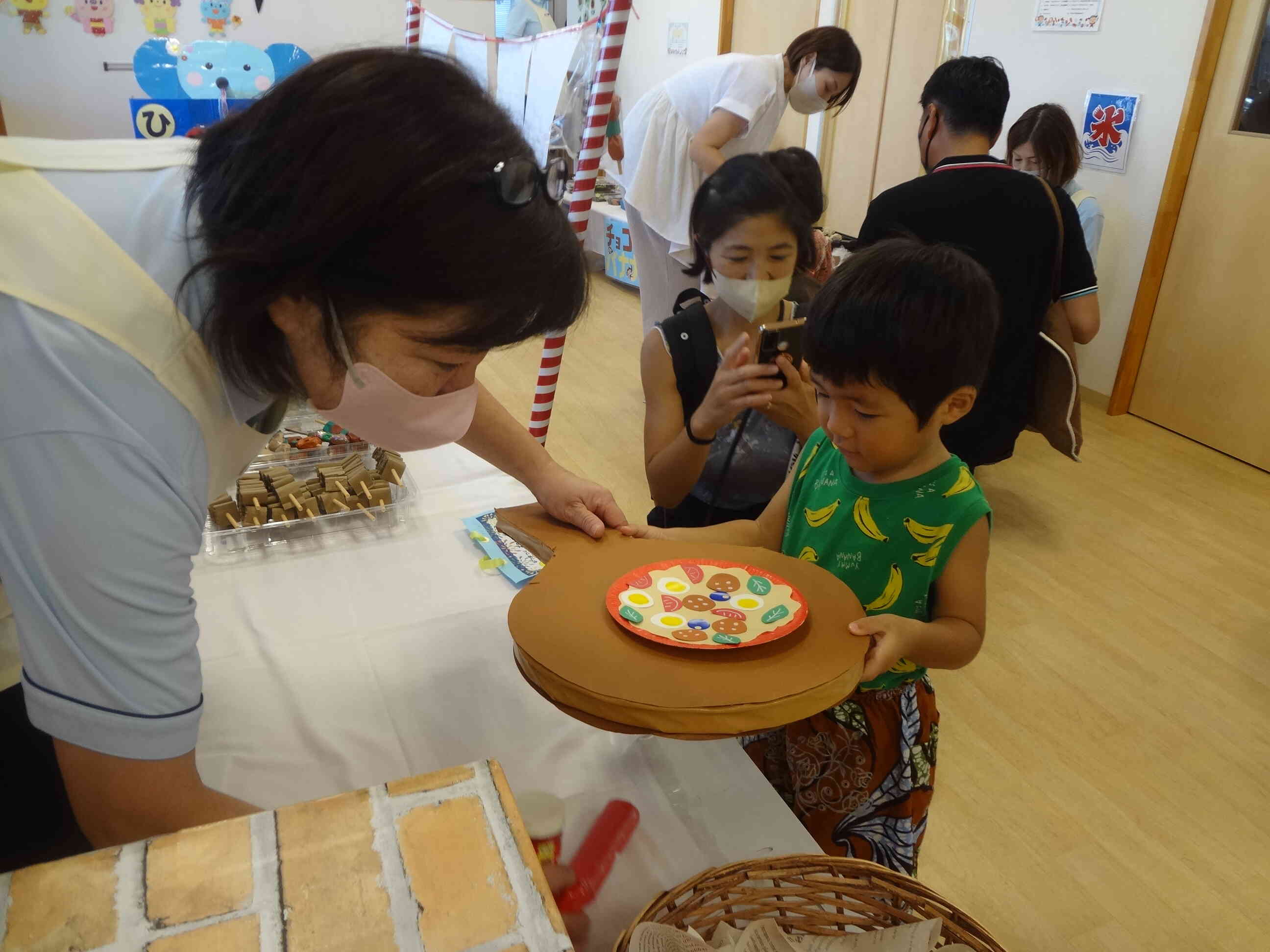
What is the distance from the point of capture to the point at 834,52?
2562 millimetres

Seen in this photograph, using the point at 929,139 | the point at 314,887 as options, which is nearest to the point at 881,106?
the point at 929,139

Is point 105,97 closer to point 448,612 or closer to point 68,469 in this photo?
point 448,612

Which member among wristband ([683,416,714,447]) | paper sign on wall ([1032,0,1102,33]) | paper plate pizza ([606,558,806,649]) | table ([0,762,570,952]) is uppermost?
paper sign on wall ([1032,0,1102,33])

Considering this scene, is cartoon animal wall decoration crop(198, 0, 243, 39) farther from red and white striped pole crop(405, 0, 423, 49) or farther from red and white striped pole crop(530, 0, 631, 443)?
red and white striped pole crop(530, 0, 631, 443)

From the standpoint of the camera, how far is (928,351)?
0.96 m

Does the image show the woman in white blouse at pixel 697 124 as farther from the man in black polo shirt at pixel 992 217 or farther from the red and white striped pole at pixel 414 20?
the red and white striped pole at pixel 414 20

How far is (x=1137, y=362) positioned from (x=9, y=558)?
3573 millimetres

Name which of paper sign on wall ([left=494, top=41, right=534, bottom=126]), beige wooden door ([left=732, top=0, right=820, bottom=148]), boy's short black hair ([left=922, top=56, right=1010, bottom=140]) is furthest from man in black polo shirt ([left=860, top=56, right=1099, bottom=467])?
beige wooden door ([left=732, top=0, right=820, bottom=148])

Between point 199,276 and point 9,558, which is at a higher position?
point 199,276

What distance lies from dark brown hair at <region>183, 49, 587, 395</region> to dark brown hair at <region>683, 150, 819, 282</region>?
2.39 ft

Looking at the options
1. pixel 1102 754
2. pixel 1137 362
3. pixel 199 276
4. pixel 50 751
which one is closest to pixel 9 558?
A: pixel 199 276

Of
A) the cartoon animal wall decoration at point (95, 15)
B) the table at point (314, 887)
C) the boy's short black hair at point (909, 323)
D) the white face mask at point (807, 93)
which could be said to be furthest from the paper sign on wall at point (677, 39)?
the table at point (314, 887)

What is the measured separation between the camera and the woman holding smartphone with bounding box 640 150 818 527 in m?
1.32

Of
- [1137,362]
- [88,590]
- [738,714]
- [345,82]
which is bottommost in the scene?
[1137,362]
